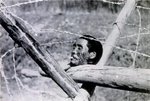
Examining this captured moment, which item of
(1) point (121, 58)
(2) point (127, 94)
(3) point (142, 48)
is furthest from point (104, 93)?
(3) point (142, 48)

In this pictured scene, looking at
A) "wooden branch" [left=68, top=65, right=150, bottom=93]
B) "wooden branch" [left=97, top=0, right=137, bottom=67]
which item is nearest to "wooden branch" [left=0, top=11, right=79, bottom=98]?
"wooden branch" [left=68, top=65, right=150, bottom=93]

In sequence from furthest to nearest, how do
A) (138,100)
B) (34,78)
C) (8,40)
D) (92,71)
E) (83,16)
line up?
(83,16) < (8,40) < (34,78) < (138,100) < (92,71)

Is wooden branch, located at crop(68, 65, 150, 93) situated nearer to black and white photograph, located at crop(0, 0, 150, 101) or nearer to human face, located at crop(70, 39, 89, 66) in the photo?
black and white photograph, located at crop(0, 0, 150, 101)

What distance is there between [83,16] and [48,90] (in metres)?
2.52

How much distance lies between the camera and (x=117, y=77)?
219 cm

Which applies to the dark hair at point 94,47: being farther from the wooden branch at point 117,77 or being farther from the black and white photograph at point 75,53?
the wooden branch at point 117,77

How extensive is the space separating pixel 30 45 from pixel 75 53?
0.84 m

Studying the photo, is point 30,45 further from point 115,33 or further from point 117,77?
point 115,33

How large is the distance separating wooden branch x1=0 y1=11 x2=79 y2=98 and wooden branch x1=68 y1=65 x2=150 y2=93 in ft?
0.72

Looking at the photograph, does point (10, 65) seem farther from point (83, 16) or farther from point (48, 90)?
point (83, 16)

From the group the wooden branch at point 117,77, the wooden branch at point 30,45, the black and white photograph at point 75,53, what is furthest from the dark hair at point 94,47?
the wooden branch at point 30,45

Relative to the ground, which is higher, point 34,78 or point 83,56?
point 83,56

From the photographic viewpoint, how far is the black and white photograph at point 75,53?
6.96 ft

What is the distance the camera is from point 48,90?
4.88 meters
